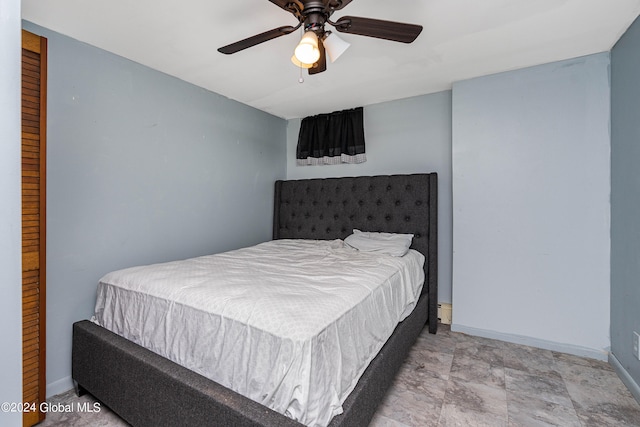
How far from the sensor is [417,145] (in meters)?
2.79

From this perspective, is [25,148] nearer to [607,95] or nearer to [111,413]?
[111,413]

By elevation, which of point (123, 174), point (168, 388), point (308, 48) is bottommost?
point (168, 388)

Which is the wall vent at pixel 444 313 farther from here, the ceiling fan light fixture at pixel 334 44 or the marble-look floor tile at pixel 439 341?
the ceiling fan light fixture at pixel 334 44

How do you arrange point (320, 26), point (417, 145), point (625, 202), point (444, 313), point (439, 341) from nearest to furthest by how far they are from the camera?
1. point (320, 26)
2. point (625, 202)
3. point (439, 341)
4. point (444, 313)
5. point (417, 145)

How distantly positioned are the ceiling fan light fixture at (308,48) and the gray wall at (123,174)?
1406mm

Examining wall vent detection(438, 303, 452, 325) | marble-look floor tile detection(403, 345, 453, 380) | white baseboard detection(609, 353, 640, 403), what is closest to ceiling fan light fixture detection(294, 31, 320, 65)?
marble-look floor tile detection(403, 345, 453, 380)

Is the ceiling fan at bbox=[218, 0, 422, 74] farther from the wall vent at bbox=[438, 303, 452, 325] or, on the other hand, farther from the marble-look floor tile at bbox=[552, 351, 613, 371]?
the marble-look floor tile at bbox=[552, 351, 613, 371]

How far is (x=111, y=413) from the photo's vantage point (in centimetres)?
150

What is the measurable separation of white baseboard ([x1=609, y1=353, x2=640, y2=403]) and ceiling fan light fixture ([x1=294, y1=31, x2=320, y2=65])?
7.92 ft

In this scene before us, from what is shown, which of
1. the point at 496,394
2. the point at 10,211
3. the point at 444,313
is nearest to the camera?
the point at 10,211

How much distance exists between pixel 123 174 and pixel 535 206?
116 inches

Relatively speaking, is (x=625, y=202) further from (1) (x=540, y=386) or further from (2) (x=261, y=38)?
(2) (x=261, y=38)

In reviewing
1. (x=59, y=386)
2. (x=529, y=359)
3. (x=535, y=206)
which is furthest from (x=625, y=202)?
(x=59, y=386)

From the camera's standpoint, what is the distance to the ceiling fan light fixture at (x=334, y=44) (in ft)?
4.84
